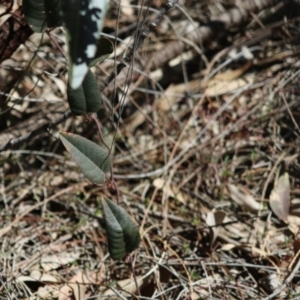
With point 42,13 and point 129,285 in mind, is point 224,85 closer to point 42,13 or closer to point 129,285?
point 129,285

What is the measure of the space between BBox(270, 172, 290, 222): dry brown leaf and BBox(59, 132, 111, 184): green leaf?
0.68m

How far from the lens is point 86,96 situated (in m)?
1.32

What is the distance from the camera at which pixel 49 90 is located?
7.11ft

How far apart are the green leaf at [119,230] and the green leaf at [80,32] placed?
0.55 metres

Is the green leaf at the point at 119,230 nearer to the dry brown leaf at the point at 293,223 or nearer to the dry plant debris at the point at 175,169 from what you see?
the dry plant debris at the point at 175,169

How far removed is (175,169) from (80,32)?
3.79 feet

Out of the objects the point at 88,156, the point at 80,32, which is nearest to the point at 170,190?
the point at 88,156

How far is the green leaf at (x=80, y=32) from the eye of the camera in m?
0.88

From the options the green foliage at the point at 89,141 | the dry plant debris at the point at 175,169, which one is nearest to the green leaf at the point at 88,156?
the green foliage at the point at 89,141

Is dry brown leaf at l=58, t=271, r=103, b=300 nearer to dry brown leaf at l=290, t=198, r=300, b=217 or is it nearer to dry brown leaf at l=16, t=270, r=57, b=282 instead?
dry brown leaf at l=16, t=270, r=57, b=282

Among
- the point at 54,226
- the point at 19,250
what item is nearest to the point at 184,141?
the point at 54,226

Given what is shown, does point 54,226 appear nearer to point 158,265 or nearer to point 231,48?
point 158,265

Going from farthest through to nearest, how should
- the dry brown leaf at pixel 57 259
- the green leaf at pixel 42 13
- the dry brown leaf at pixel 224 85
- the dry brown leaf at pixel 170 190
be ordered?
the dry brown leaf at pixel 224 85
the dry brown leaf at pixel 170 190
the dry brown leaf at pixel 57 259
the green leaf at pixel 42 13

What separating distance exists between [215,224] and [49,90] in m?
0.87
